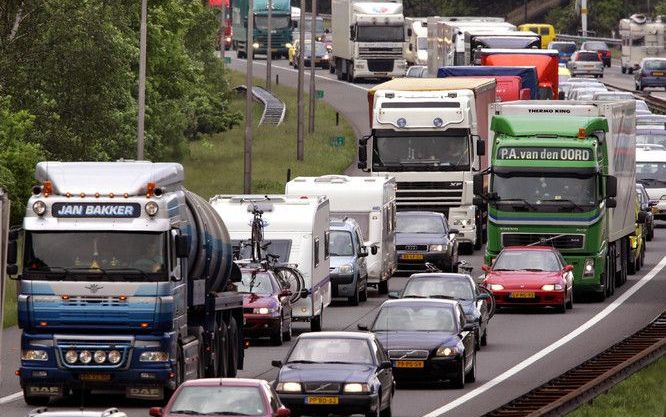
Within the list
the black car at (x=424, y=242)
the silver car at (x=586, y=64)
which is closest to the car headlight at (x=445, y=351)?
the black car at (x=424, y=242)

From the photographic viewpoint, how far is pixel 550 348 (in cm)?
4084

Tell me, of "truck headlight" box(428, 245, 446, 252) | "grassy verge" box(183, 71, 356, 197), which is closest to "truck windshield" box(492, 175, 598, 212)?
"truck headlight" box(428, 245, 446, 252)

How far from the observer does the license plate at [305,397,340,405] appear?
28391 mm

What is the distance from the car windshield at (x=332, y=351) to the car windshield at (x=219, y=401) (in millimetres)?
5214

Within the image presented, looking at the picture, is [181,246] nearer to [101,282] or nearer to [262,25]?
[101,282]

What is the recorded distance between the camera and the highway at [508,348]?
31.7 meters

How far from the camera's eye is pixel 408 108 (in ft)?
184

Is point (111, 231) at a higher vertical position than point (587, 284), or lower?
higher

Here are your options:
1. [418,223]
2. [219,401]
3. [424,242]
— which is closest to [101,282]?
[219,401]

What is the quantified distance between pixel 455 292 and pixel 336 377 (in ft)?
36.8

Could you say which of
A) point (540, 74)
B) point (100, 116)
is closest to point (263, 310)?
point (100, 116)

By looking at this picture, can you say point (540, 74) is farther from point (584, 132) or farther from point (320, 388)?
point (320, 388)

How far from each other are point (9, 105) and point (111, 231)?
27317 millimetres

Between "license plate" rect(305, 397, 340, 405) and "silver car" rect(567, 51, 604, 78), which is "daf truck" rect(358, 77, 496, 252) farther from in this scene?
"silver car" rect(567, 51, 604, 78)
